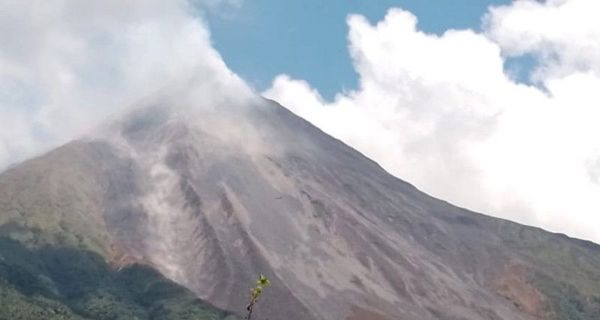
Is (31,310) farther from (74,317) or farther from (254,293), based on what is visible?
(254,293)

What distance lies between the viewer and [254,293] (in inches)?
3019

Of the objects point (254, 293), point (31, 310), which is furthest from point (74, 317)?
point (254, 293)

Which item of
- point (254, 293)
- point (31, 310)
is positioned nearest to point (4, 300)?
point (31, 310)

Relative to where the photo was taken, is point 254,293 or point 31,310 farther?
point 31,310

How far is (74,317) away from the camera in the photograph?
196m

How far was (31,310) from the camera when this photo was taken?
188m

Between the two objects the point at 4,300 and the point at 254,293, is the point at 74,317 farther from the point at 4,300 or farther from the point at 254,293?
the point at 254,293

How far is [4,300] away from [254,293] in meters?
127

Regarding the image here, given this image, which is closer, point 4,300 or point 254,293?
point 254,293

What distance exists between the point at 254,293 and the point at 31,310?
12368 cm

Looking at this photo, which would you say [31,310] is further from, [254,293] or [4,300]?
[254,293]

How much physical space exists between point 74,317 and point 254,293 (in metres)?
128
